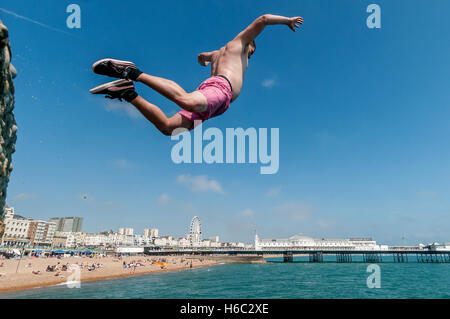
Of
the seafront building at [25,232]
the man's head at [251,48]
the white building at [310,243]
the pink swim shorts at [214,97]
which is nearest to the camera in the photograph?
the pink swim shorts at [214,97]

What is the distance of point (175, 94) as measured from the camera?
8.85 ft

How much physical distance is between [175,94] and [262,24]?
5.12ft

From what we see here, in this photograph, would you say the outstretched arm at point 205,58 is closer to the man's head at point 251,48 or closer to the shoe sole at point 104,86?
the man's head at point 251,48

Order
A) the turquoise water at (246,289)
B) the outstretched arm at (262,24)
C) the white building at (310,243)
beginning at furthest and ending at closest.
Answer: the white building at (310,243), the turquoise water at (246,289), the outstretched arm at (262,24)

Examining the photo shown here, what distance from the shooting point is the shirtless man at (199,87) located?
2768 millimetres

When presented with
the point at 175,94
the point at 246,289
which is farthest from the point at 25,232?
the point at 175,94

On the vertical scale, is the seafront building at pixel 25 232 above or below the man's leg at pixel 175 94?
below

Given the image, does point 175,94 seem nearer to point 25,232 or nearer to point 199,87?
point 199,87

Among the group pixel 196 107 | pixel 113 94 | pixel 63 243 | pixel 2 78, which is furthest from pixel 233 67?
pixel 63 243

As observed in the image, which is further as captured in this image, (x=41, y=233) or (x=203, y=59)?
(x=41, y=233)

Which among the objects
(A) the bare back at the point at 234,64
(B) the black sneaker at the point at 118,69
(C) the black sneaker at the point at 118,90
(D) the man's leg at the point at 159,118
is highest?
(A) the bare back at the point at 234,64

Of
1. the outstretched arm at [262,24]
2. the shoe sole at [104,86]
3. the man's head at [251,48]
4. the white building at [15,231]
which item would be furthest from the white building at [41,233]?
the outstretched arm at [262,24]
